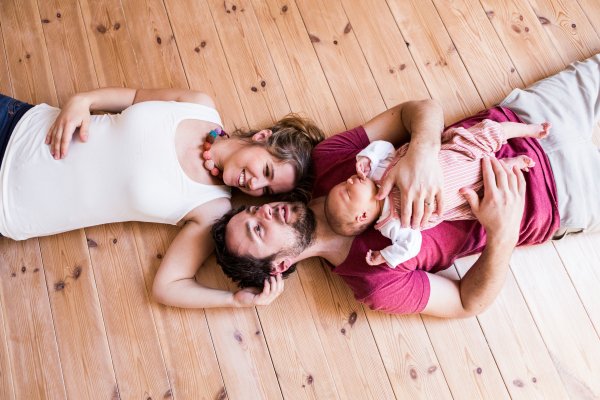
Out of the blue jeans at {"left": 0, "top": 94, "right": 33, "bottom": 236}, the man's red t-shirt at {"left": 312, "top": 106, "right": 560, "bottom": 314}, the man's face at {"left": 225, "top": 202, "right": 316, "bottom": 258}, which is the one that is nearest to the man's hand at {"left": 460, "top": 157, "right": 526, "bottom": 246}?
the man's red t-shirt at {"left": 312, "top": 106, "right": 560, "bottom": 314}

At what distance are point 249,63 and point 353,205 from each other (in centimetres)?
106

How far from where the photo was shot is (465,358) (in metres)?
1.63

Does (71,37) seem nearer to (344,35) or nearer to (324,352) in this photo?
(344,35)

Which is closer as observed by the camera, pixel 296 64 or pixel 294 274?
pixel 294 274

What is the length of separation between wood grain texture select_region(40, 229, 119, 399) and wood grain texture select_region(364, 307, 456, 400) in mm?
1172

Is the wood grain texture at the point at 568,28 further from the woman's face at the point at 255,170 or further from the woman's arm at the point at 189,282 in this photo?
the woman's arm at the point at 189,282

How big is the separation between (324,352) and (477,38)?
5.69ft

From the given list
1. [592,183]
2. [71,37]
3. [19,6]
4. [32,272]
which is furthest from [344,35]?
[32,272]

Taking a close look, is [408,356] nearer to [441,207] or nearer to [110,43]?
[441,207]

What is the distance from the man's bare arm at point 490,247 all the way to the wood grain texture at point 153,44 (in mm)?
1512

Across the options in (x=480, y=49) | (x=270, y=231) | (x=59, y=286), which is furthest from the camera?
(x=480, y=49)

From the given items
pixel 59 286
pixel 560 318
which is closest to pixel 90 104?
pixel 59 286

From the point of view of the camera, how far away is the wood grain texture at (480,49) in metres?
1.90

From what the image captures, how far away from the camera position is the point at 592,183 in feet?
4.95
